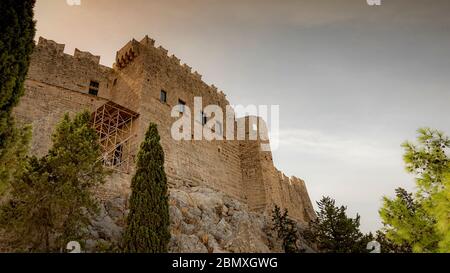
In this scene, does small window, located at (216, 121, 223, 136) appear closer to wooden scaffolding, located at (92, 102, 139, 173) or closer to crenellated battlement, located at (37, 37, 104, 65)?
wooden scaffolding, located at (92, 102, 139, 173)

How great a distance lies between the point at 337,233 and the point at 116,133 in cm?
1408

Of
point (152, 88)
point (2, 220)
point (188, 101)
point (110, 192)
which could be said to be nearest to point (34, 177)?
point (2, 220)

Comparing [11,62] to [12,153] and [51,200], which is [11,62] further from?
[51,200]

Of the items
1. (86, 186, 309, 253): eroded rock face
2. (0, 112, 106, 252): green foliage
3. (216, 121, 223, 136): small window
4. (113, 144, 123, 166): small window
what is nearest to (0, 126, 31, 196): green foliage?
(0, 112, 106, 252): green foliage

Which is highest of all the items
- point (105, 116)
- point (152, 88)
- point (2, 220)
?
point (152, 88)

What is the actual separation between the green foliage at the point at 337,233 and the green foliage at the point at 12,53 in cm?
1631

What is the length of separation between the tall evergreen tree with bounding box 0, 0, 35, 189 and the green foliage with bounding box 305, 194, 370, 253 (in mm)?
15980

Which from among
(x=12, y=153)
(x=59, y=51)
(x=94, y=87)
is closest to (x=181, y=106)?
(x=94, y=87)

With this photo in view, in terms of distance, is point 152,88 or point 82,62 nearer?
point 152,88

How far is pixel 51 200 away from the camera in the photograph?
892 cm

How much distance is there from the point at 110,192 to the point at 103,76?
10.4 meters

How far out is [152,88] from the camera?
1817cm

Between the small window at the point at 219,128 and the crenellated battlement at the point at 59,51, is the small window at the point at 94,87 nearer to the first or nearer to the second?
the crenellated battlement at the point at 59,51
